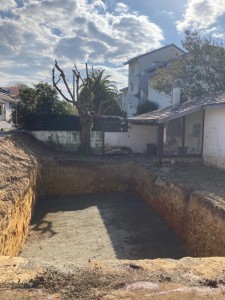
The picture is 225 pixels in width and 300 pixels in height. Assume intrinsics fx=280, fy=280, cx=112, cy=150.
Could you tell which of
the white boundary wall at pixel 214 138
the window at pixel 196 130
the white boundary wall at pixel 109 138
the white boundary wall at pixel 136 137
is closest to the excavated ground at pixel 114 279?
the white boundary wall at pixel 214 138

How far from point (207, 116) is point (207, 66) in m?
8.99

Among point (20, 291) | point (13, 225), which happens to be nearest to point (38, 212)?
point (13, 225)

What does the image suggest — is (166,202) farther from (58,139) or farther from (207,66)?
(207,66)

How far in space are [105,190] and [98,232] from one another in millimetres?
5332

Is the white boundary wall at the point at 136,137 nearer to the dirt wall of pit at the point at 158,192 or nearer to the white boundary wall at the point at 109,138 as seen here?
the white boundary wall at the point at 109,138

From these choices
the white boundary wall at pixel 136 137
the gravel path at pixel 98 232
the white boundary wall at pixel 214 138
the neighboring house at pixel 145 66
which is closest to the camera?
the gravel path at pixel 98 232

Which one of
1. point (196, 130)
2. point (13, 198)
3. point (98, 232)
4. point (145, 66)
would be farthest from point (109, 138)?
point (145, 66)

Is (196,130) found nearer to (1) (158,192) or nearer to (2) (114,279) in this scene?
(1) (158,192)

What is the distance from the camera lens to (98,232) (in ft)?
33.7

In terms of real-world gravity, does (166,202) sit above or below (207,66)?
below

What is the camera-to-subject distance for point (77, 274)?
155 inches

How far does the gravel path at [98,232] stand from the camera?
8648 millimetres

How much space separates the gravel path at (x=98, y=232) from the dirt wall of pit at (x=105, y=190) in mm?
480

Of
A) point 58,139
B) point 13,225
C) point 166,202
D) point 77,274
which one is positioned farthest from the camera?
point 58,139
